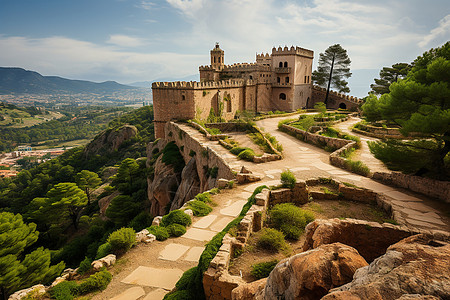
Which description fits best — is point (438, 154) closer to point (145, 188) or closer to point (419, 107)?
point (419, 107)

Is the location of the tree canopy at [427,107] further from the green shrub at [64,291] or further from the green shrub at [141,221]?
the green shrub at [141,221]

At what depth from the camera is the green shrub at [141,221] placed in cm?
2241

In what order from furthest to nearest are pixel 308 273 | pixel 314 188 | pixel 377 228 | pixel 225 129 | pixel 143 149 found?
pixel 143 149, pixel 225 129, pixel 314 188, pixel 377 228, pixel 308 273

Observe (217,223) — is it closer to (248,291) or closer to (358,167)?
(248,291)

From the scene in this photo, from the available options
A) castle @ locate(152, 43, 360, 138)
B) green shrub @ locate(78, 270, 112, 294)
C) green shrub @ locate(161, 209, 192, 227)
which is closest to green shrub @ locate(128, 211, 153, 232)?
castle @ locate(152, 43, 360, 138)

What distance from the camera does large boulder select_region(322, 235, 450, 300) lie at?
237 cm

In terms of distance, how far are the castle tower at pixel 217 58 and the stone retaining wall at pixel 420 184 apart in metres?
38.5

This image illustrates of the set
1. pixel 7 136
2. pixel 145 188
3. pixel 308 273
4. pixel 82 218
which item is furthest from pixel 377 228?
pixel 7 136

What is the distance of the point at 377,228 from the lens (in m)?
6.29

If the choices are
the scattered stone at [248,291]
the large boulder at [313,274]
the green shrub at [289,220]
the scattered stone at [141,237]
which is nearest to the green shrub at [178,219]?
the scattered stone at [141,237]

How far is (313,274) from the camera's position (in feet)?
10.7

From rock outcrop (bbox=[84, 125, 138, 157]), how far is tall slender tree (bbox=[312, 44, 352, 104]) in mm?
47552

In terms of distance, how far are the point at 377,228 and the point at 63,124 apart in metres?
208

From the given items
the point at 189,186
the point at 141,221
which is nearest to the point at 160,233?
the point at 189,186
